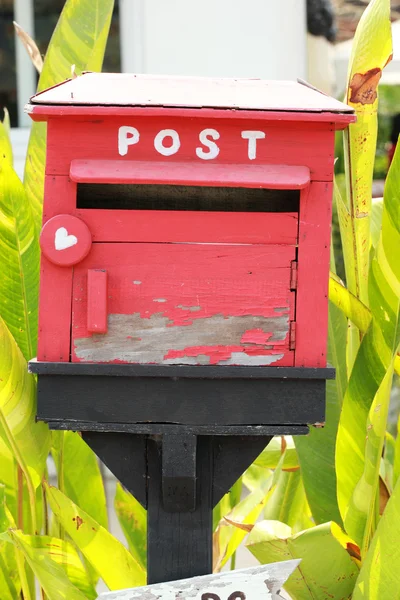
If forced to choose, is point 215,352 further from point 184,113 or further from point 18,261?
point 18,261

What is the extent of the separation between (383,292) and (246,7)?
73.0 inches

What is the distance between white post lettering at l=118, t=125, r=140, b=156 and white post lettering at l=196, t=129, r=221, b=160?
71 millimetres

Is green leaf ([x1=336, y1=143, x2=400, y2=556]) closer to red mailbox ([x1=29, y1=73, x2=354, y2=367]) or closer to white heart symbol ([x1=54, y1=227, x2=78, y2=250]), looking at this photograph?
red mailbox ([x1=29, y1=73, x2=354, y2=367])

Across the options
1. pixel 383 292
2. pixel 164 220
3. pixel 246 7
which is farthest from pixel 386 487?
pixel 246 7

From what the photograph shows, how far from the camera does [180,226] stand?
0.88m

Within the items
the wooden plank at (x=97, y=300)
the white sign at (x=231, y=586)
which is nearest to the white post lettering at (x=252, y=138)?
the wooden plank at (x=97, y=300)

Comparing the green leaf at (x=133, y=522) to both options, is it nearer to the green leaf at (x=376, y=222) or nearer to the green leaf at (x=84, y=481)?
the green leaf at (x=84, y=481)

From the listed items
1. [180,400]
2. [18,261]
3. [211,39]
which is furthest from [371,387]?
[211,39]

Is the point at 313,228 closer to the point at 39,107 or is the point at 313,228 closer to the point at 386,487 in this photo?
the point at 39,107

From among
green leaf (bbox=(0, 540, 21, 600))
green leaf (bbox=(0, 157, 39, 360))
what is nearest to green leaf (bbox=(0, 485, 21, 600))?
green leaf (bbox=(0, 540, 21, 600))

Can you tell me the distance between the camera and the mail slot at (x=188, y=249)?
87cm

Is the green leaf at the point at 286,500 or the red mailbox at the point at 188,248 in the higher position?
the red mailbox at the point at 188,248

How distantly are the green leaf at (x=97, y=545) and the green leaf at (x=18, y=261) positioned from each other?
9.6 inches

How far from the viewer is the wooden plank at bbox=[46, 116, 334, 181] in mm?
875
